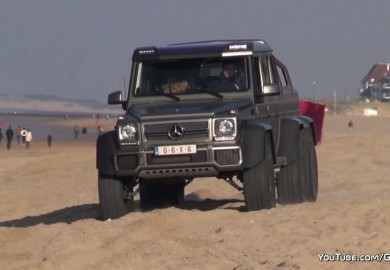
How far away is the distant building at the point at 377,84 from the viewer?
16225 cm

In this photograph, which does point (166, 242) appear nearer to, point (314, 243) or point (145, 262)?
point (145, 262)

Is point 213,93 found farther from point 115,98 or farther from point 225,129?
point 115,98

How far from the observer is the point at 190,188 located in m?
20.5

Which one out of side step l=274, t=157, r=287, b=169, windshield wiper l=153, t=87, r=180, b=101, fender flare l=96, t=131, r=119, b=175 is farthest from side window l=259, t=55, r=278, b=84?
fender flare l=96, t=131, r=119, b=175

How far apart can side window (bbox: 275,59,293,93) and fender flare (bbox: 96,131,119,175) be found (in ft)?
9.52

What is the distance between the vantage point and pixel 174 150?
12484mm

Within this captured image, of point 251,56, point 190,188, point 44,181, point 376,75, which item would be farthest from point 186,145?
point 376,75

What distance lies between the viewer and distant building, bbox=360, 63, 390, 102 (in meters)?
162

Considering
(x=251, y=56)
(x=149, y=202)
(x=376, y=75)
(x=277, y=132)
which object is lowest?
(x=376, y=75)

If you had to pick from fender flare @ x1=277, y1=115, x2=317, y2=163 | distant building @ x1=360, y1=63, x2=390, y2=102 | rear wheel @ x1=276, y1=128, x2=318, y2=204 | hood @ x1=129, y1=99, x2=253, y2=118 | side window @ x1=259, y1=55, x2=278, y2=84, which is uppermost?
side window @ x1=259, y1=55, x2=278, y2=84

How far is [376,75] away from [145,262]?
167 meters

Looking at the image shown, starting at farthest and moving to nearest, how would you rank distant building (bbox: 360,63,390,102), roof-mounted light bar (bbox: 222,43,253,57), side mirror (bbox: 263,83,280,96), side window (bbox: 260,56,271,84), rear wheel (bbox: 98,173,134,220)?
distant building (bbox: 360,63,390,102) < side window (bbox: 260,56,271,84) < roof-mounted light bar (bbox: 222,43,253,57) < side mirror (bbox: 263,83,280,96) < rear wheel (bbox: 98,173,134,220)

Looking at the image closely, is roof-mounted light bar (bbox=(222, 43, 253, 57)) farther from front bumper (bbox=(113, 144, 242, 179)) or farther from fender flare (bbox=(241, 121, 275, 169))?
front bumper (bbox=(113, 144, 242, 179))

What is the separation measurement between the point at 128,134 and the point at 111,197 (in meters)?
0.83
